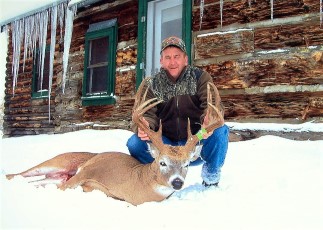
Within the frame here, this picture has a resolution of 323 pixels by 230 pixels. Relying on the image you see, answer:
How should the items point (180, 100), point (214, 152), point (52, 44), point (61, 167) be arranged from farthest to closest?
point (52, 44)
point (61, 167)
point (180, 100)
point (214, 152)

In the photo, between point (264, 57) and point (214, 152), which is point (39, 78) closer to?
point (264, 57)

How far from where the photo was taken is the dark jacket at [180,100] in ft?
12.5

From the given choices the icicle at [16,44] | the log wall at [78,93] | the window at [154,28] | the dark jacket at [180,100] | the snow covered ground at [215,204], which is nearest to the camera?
the snow covered ground at [215,204]

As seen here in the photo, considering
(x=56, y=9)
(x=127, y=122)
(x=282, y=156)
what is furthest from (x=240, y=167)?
(x=56, y=9)

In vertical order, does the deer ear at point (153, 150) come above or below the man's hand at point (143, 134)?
below

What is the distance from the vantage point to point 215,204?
3029 millimetres

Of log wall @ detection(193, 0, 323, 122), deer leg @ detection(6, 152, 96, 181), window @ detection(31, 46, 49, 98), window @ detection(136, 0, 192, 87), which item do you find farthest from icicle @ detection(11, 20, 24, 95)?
deer leg @ detection(6, 152, 96, 181)

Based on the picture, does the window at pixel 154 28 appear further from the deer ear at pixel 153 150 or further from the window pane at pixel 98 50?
the deer ear at pixel 153 150

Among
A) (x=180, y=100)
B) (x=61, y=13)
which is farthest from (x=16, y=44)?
(x=180, y=100)

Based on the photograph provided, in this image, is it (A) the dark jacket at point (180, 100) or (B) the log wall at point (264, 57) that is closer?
(A) the dark jacket at point (180, 100)

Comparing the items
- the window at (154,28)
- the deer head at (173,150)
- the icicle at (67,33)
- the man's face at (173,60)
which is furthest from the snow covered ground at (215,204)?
the icicle at (67,33)

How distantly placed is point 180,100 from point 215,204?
1.24 metres

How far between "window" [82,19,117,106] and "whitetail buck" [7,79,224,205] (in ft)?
14.9

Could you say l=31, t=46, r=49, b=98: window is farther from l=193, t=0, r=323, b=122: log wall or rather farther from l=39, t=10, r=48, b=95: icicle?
l=193, t=0, r=323, b=122: log wall
